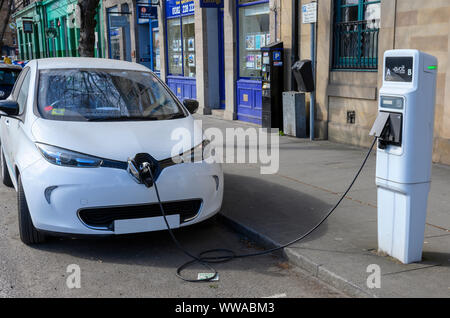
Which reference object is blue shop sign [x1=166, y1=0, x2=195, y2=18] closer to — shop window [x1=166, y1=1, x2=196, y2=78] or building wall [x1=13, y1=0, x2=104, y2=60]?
shop window [x1=166, y1=1, x2=196, y2=78]

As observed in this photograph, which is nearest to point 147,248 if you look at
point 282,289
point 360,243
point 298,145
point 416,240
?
point 282,289

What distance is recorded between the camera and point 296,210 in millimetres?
5707

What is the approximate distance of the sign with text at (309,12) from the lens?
9.67 meters

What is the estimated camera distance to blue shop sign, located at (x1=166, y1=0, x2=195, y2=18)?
51.1 feet

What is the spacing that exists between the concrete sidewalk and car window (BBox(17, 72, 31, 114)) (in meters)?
2.57

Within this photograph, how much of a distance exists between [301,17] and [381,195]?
285 inches

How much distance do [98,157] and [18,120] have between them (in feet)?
5.21

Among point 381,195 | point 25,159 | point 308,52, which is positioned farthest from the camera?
point 308,52

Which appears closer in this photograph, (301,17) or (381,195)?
(381,195)

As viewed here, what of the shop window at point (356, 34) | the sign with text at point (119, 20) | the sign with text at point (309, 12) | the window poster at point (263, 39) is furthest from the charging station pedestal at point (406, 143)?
the sign with text at point (119, 20)

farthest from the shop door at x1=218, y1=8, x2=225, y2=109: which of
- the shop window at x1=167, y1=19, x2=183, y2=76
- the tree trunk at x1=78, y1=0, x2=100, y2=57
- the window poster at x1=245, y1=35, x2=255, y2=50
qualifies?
the tree trunk at x1=78, y1=0, x2=100, y2=57

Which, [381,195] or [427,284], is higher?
[381,195]

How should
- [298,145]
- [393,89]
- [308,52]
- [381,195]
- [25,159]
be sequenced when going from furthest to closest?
[308,52] < [298,145] < [25,159] < [381,195] < [393,89]
